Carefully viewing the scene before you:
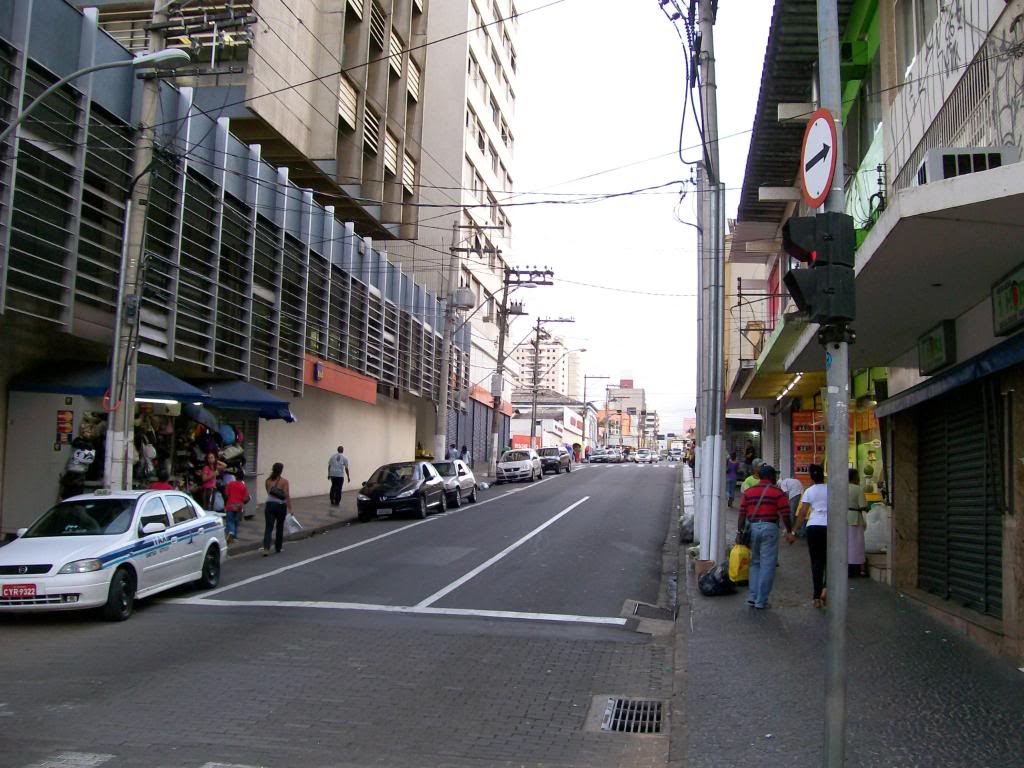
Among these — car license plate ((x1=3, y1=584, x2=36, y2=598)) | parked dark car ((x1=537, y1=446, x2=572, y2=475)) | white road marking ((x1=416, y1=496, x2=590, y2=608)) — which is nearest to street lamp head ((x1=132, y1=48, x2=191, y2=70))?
car license plate ((x1=3, y1=584, x2=36, y2=598))

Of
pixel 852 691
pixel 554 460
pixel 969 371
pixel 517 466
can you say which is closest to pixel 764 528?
pixel 969 371

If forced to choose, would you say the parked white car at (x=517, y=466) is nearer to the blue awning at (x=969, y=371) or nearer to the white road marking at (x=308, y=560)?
the white road marking at (x=308, y=560)

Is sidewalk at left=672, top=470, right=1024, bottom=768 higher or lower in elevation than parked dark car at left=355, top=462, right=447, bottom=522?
lower

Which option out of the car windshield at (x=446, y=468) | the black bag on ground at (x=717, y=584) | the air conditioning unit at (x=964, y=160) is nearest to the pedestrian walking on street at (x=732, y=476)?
the car windshield at (x=446, y=468)

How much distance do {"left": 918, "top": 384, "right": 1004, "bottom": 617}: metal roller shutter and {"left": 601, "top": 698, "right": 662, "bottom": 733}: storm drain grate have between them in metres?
3.80

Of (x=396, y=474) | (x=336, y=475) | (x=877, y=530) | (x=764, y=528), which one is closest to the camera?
(x=764, y=528)

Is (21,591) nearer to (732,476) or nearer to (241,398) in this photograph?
(241,398)

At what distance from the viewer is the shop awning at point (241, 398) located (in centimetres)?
2009

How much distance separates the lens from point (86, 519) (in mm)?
11102

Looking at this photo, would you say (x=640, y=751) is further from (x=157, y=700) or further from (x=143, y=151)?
(x=143, y=151)

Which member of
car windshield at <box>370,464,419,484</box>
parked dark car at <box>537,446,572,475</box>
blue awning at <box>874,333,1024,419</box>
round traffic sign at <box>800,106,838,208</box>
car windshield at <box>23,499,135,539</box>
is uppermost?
round traffic sign at <box>800,106,838,208</box>

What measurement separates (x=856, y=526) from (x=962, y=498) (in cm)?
257

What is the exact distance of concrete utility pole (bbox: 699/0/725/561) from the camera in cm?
1345

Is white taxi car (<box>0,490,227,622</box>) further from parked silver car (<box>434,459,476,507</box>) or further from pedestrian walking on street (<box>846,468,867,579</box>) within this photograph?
parked silver car (<box>434,459,476,507</box>)
